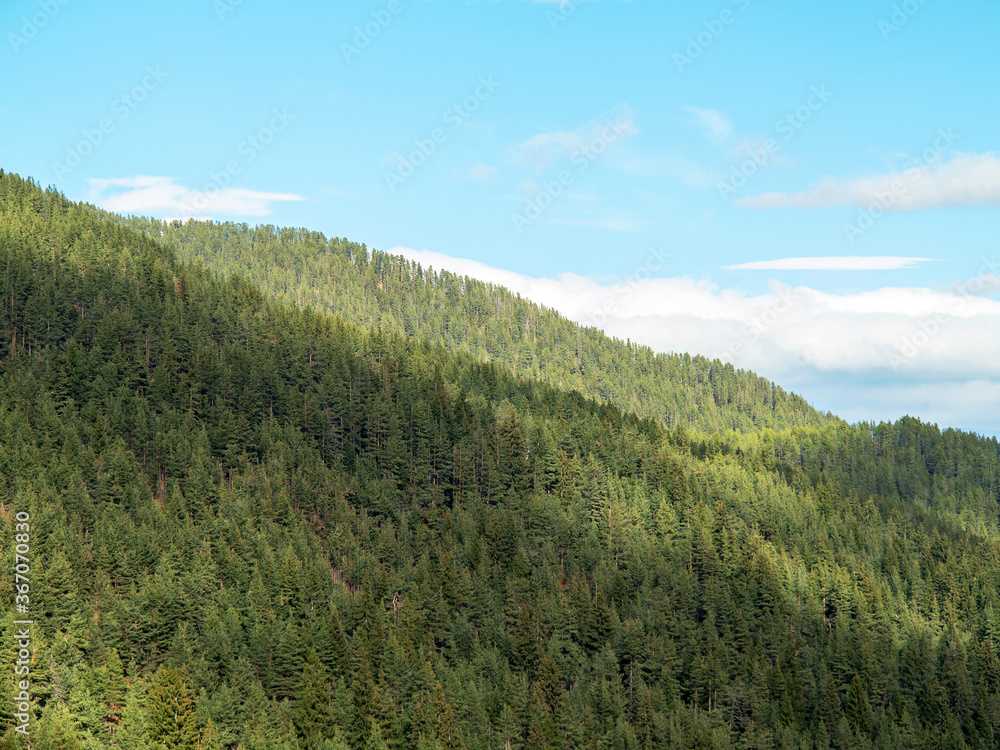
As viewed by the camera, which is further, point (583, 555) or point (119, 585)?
point (583, 555)

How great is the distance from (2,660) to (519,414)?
120 metres

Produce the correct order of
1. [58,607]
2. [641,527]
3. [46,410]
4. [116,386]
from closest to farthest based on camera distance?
1. [58,607]
2. [46,410]
3. [116,386]
4. [641,527]

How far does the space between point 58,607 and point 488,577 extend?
57660 millimetres

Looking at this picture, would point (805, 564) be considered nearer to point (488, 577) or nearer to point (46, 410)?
point (488, 577)

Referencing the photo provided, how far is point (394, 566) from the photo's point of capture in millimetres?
136875

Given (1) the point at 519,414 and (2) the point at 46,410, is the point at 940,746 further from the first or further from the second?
(2) the point at 46,410

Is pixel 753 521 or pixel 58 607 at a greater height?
pixel 753 521

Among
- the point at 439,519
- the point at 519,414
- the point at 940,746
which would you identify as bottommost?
the point at 940,746

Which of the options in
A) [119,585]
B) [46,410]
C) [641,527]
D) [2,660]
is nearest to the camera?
[2,660]

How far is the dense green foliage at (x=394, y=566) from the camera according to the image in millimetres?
98125

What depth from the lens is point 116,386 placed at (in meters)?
151

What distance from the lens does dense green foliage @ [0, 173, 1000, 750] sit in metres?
98.1

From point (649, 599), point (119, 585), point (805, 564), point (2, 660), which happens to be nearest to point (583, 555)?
point (649, 599)

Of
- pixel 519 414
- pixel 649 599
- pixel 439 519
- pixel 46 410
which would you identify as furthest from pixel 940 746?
pixel 46 410
